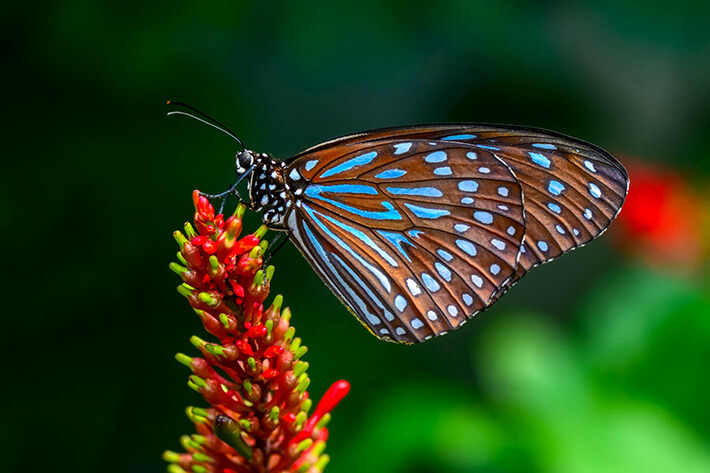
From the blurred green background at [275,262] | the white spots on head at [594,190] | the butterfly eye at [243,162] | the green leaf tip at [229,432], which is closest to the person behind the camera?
the green leaf tip at [229,432]

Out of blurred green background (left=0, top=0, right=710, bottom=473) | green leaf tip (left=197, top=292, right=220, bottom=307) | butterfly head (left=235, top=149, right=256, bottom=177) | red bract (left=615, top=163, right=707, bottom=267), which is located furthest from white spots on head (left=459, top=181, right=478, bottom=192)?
red bract (left=615, top=163, right=707, bottom=267)

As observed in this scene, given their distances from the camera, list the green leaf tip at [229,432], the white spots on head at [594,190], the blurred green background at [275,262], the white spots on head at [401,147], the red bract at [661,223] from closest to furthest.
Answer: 1. the green leaf tip at [229,432]
2. the white spots on head at [594,190]
3. the white spots on head at [401,147]
4. the blurred green background at [275,262]
5. the red bract at [661,223]

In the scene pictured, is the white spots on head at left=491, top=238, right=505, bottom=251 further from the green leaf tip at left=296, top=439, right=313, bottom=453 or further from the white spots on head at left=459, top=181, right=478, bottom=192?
the green leaf tip at left=296, top=439, right=313, bottom=453

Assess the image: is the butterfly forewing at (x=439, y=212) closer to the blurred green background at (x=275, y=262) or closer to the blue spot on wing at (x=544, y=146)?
the blue spot on wing at (x=544, y=146)

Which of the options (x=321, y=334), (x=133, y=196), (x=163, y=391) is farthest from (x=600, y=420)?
(x=133, y=196)

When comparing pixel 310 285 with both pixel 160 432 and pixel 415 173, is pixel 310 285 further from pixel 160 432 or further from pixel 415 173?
pixel 415 173

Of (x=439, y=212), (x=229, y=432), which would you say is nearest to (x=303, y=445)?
(x=229, y=432)

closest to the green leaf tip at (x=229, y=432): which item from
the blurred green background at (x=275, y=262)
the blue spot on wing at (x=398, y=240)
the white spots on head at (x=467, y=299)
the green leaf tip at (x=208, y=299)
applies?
the green leaf tip at (x=208, y=299)
